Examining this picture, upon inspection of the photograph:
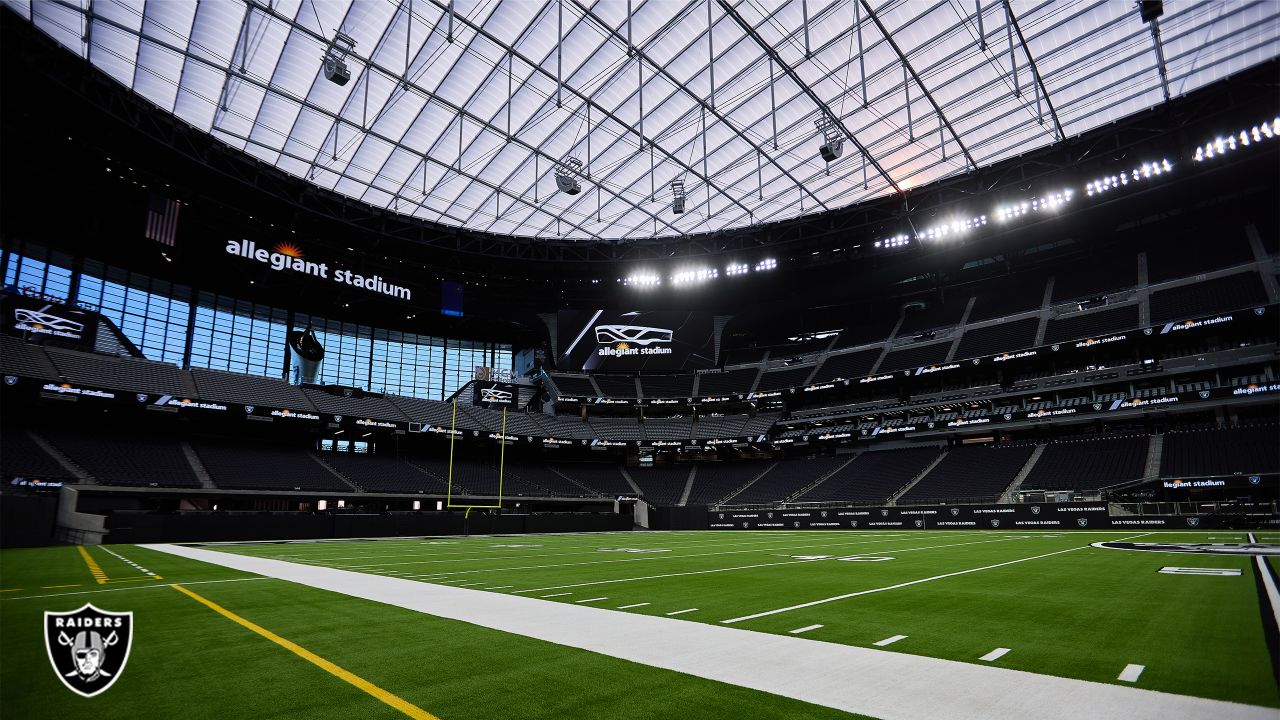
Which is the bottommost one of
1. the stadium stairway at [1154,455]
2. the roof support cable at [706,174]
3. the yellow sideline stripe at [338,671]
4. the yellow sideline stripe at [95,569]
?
the yellow sideline stripe at [95,569]

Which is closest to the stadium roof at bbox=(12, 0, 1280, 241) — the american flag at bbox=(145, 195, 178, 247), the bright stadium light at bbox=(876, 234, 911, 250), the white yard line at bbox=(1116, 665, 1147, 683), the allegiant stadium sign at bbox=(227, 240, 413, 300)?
the american flag at bbox=(145, 195, 178, 247)

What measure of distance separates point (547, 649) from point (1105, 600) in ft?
20.9

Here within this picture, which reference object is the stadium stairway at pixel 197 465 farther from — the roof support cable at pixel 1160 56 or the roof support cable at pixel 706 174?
the roof support cable at pixel 1160 56

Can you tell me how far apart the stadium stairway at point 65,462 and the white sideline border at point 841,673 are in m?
30.2

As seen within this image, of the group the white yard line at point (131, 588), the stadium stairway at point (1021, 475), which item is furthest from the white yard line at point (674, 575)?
the stadium stairway at point (1021, 475)

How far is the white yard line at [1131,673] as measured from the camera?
3.81 m

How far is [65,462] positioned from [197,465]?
17.6 feet

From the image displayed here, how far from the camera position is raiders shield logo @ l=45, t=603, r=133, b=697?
3.25 meters

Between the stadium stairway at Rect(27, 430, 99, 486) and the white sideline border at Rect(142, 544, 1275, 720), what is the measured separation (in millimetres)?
30161

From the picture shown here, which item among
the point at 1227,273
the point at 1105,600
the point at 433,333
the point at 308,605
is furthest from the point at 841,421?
the point at 308,605

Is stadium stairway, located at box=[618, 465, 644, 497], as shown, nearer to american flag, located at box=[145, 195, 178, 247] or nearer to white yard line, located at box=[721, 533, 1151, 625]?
american flag, located at box=[145, 195, 178, 247]

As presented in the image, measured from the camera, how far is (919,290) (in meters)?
49.1

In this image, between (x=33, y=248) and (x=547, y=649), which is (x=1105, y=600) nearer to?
(x=547, y=649)

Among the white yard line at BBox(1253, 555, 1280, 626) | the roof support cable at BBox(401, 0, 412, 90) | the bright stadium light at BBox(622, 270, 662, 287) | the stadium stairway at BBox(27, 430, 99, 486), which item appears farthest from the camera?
the bright stadium light at BBox(622, 270, 662, 287)
